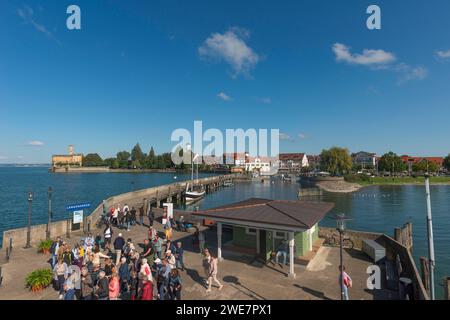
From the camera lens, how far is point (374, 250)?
1397cm

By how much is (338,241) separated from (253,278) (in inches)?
303

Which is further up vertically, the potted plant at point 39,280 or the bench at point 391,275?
the potted plant at point 39,280

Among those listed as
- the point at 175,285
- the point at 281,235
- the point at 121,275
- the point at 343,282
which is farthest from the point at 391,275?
the point at 121,275

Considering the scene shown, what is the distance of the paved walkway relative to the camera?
10.6 meters

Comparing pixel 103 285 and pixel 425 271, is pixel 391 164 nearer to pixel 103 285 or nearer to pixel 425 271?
pixel 425 271

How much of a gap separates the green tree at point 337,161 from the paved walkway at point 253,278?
9851 cm

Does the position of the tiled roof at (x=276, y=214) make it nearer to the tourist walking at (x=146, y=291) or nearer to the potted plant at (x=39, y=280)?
the tourist walking at (x=146, y=291)

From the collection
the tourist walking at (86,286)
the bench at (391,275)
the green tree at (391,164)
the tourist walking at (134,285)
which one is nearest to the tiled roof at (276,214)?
the bench at (391,275)

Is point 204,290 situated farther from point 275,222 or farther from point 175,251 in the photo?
point 275,222

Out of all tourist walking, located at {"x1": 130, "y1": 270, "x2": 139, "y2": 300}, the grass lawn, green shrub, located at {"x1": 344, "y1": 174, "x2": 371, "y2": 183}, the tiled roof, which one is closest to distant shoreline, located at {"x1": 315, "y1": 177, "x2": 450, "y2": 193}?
the grass lawn

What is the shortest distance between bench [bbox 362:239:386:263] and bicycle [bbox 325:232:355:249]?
46.3 inches

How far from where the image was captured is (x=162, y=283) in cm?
971

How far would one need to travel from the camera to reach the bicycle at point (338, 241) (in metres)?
16.5
